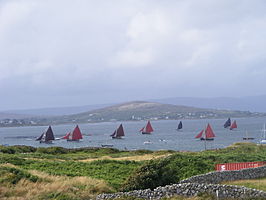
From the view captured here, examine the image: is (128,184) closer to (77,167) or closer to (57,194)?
(57,194)

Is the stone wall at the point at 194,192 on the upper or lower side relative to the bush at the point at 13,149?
upper

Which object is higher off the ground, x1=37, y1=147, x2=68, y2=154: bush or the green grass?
the green grass

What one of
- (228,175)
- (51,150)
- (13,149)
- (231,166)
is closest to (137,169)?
(228,175)

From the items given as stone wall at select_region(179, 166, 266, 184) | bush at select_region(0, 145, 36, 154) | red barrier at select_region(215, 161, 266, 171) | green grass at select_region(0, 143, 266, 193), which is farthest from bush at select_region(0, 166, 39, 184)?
bush at select_region(0, 145, 36, 154)

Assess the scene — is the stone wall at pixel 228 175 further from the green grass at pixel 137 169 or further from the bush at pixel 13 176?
the bush at pixel 13 176

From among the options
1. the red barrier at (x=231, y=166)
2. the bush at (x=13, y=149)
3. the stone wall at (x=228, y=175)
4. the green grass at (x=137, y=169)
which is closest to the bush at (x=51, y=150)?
the bush at (x=13, y=149)

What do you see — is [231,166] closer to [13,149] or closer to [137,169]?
[137,169]

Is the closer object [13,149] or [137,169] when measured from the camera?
[137,169]

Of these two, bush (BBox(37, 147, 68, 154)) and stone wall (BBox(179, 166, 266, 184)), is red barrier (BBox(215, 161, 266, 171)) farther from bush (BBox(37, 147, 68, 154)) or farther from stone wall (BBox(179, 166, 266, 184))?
bush (BBox(37, 147, 68, 154))

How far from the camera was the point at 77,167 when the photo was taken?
28469 mm

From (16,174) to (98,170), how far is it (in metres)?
6.51

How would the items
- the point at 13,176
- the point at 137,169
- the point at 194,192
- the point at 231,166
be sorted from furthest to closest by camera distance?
the point at 231,166
the point at 13,176
the point at 137,169
the point at 194,192

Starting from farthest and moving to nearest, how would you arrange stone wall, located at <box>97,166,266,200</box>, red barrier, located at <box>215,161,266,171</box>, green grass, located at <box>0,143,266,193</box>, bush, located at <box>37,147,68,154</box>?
1. bush, located at <box>37,147,68,154</box>
2. red barrier, located at <box>215,161,266,171</box>
3. green grass, located at <box>0,143,266,193</box>
4. stone wall, located at <box>97,166,266,200</box>

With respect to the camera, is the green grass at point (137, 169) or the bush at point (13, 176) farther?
the bush at point (13, 176)
